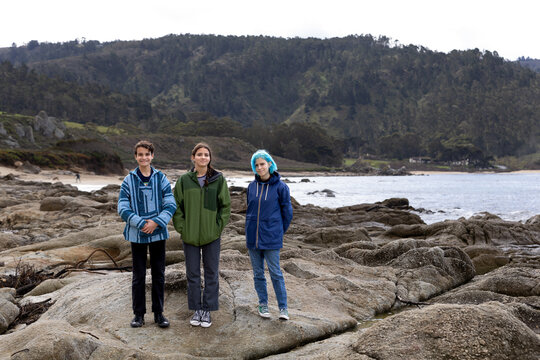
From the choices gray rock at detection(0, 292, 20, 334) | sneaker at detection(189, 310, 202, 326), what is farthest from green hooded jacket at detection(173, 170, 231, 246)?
gray rock at detection(0, 292, 20, 334)

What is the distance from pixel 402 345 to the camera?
11.7 feet

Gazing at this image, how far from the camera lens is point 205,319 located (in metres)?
4.67

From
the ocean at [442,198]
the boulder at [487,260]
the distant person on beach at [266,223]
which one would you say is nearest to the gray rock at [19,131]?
the ocean at [442,198]

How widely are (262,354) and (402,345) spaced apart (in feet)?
4.51

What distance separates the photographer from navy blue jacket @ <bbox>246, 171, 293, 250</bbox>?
508 cm

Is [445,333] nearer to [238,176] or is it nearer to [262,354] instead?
[262,354]

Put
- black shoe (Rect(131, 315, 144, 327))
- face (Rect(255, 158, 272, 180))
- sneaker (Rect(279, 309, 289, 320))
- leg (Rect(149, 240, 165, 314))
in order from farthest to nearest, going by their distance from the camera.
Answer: face (Rect(255, 158, 272, 180)) → sneaker (Rect(279, 309, 289, 320)) → leg (Rect(149, 240, 165, 314)) → black shoe (Rect(131, 315, 144, 327))

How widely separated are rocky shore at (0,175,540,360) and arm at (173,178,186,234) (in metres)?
0.88

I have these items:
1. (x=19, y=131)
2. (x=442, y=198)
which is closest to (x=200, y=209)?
(x=442, y=198)

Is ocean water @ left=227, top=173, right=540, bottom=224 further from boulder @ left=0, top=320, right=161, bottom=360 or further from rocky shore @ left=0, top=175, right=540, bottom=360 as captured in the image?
boulder @ left=0, top=320, right=161, bottom=360

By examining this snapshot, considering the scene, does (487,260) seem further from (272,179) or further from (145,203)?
(145,203)

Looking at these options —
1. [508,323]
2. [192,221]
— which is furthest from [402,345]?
[192,221]

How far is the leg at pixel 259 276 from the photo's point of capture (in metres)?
5.00

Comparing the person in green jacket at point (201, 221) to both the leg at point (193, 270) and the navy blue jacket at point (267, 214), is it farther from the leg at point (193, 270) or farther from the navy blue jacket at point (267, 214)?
the navy blue jacket at point (267, 214)
